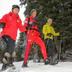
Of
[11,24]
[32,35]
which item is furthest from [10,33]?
[32,35]

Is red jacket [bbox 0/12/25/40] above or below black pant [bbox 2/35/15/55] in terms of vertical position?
above

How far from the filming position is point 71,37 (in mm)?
13531

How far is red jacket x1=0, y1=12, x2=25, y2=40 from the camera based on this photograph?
6848 mm

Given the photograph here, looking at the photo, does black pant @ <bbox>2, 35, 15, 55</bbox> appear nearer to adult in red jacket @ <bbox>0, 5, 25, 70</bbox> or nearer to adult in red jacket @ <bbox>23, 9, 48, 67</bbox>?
adult in red jacket @ <bbox>0, 5, 25, 70</bbox>

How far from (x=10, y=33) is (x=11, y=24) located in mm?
326

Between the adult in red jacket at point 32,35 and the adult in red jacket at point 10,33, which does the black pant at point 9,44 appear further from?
the adult in red jacket at point 32,35

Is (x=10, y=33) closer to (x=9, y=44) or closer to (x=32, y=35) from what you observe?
(x=9, y=44)

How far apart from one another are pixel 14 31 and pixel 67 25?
7828mm

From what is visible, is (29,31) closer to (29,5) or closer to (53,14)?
(53,14)

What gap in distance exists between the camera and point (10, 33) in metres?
6.84

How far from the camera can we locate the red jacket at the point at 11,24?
6848mm

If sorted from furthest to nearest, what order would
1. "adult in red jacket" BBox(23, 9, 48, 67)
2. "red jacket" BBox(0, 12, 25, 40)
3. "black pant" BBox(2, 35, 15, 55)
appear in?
"adult in red jacket" BBox(23, 9, 48, 67) → "red jacket" BBox(0, 12, 25, 40) → "black pant" BBox(2, 35, 15, 55)

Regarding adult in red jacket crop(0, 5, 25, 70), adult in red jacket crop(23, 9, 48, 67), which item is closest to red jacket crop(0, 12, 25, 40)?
adult in red jacket crop(0, 5, 25, 70)

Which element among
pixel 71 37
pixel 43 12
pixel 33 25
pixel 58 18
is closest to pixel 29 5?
pixel 43 12
